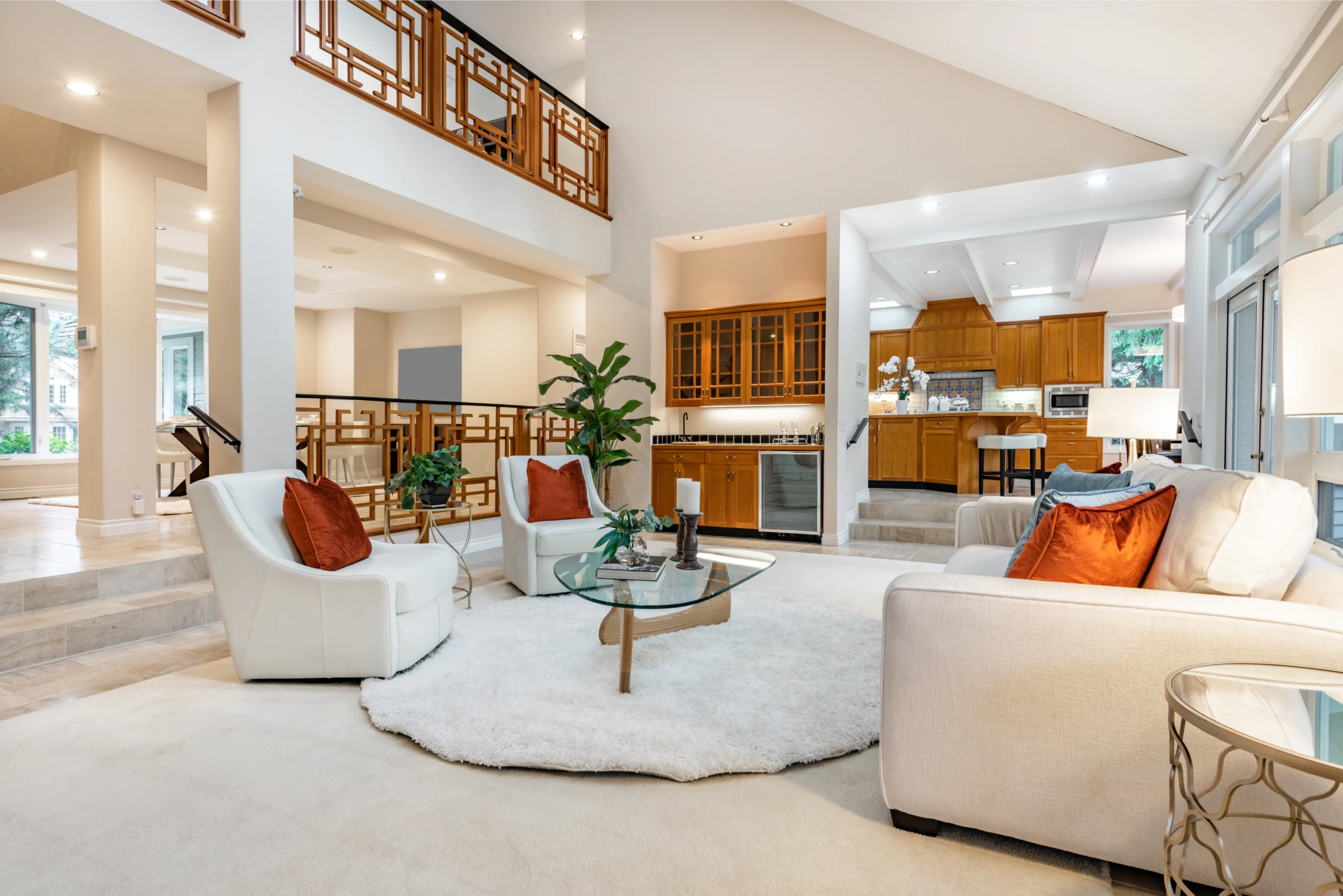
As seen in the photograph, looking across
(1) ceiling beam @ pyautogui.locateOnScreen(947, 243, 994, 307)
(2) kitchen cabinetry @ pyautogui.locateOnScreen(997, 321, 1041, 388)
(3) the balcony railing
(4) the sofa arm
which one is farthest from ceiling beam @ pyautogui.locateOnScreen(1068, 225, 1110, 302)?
(4) the sofa arm

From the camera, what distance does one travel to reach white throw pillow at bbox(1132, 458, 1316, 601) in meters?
1.57

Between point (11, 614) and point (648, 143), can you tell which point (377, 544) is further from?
point (648, 143)

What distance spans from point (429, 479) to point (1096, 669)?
11.1ft

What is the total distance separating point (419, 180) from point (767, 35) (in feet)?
11.5

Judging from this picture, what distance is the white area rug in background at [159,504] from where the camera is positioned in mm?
5711

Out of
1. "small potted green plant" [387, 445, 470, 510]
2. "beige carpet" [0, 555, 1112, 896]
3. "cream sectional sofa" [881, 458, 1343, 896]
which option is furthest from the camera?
"small potted green plant" [387, 445, 470, 510]

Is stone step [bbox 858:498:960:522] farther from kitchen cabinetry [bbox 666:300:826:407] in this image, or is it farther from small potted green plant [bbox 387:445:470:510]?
small potted green plant [bbox 387:445:470:510]

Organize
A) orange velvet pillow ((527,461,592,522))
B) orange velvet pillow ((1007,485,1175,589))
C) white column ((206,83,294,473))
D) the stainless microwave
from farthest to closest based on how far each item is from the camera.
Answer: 1. the stainless microwave
2. orange velvet pillow ((527,461,592,522))
3. white column ((206,83,294,473))
4. orange velvet pillow ((1007,485,1175,589))

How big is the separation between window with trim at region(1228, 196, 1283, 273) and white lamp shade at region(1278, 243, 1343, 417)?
2.46m

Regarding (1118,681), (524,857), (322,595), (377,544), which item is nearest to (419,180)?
(377,544)

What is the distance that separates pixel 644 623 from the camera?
9.76 ft

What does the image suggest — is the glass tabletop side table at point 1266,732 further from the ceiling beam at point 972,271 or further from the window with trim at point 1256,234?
the ceiling beam at point 972,271

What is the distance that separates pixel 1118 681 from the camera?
1.47 metres

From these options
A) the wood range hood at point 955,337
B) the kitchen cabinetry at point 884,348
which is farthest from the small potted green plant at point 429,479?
the wood range hood at point 955,337
